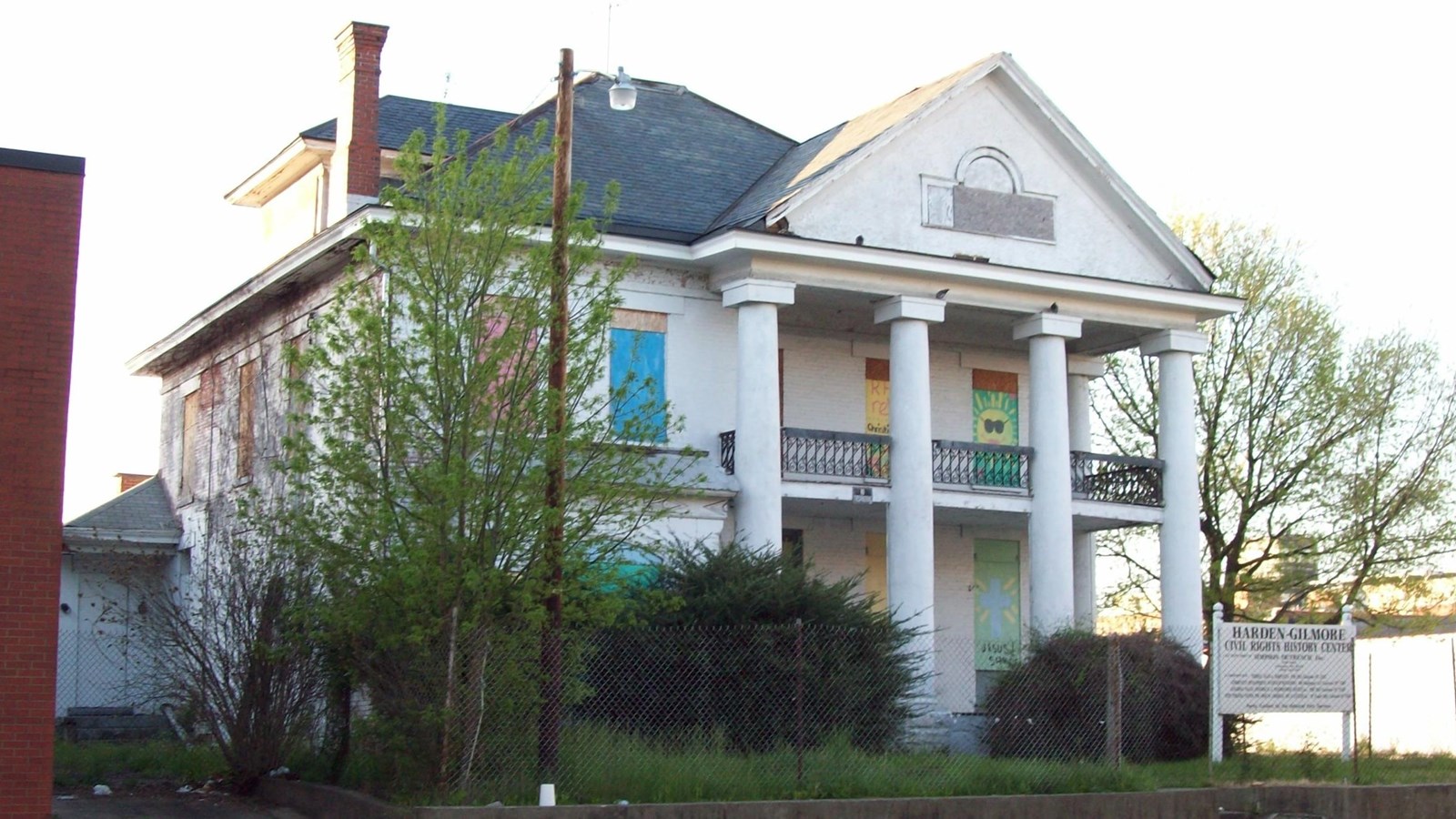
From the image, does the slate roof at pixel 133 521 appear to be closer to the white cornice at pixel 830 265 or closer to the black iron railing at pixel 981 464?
the white cornice at pixel 830 265

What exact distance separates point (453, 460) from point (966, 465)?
14462 millimetres

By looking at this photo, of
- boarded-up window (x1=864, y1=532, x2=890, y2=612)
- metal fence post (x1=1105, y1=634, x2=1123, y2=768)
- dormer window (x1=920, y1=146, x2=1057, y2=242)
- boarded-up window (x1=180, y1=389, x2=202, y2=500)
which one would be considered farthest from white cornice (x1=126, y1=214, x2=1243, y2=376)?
metal fence post (x1=1105, y1=634, x2=1123, y2=768)

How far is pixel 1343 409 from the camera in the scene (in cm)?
3488

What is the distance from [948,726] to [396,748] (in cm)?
1017

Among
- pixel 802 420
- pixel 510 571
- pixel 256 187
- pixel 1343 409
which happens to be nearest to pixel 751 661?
pixel 510 571

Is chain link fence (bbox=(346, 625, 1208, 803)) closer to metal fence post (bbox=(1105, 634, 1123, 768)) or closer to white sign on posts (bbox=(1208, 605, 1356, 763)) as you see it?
metal fence post (bbox=(1105, 634, 1123, 768))

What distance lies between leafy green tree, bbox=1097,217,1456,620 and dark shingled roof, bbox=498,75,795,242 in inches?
430

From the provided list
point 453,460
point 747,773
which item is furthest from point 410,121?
point 747,773

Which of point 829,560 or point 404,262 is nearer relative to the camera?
point 404,262

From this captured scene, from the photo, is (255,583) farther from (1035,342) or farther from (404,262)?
(1035,342)

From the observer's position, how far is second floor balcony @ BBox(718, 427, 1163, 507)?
27125 mm

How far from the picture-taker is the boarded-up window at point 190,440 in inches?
1205

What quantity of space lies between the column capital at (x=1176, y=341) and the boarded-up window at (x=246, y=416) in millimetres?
14558

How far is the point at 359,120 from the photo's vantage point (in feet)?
86.1
